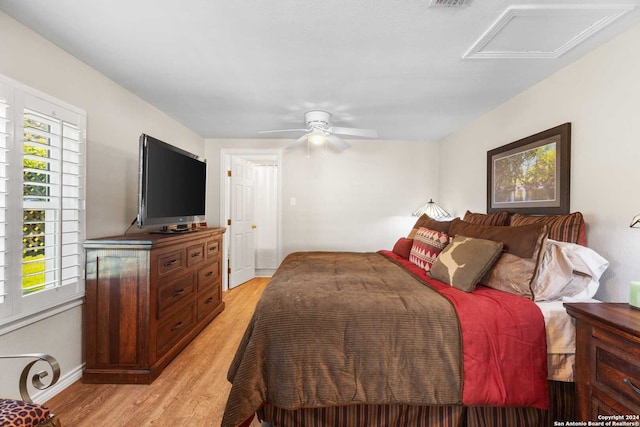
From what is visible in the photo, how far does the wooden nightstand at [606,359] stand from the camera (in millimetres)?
1157

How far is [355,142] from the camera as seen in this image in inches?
174

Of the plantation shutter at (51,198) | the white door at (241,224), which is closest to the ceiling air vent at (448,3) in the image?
the plantation shutter at (51,198)

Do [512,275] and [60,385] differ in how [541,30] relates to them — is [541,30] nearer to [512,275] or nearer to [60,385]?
[512,275]

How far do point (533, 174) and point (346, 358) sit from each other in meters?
2.26

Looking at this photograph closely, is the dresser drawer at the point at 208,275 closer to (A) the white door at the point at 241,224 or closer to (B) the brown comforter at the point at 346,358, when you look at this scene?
(A) the white door at the point at 241,224

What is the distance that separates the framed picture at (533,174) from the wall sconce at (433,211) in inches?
33.9

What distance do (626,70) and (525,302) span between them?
5.01 ft

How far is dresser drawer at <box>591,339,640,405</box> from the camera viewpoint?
1150 mm

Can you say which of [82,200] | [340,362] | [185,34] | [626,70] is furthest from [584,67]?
[82,200]

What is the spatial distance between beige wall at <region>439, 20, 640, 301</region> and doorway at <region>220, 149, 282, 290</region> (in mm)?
3292

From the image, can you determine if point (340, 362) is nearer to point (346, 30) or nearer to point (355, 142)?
point (346, 30)

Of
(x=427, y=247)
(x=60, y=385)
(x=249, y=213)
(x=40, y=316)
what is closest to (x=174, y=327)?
(x=60, y=385)

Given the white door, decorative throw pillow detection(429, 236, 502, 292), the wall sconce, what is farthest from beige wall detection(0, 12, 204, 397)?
the wall sconce

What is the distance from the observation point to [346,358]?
56.4 inches
